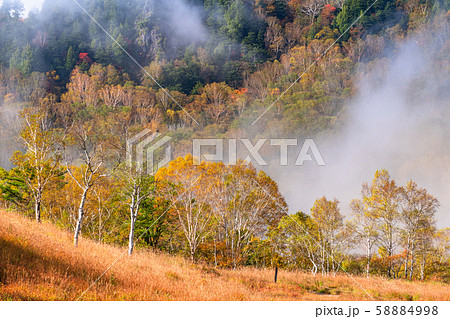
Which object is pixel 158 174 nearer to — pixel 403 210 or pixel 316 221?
pixel 316 221

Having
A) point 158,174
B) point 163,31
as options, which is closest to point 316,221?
point 158,174

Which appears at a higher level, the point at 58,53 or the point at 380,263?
the point at 58,53

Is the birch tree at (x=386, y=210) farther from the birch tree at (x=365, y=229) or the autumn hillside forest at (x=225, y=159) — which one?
the birch tree at (x=365, y=229)

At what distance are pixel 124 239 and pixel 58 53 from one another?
146932 millimetres

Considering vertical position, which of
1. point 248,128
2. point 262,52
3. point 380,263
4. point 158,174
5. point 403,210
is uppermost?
point 262,52

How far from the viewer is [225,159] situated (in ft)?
290

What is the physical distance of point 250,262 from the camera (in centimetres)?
3269

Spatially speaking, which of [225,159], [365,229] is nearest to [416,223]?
[365,229]

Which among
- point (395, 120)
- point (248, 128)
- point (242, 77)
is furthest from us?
point (242, 77)

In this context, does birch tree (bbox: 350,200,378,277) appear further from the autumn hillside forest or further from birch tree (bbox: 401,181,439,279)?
birch tree (bbox: 401,181,439,279)

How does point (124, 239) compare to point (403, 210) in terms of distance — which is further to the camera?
point (403, 210)

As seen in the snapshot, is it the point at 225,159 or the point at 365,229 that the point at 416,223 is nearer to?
the point at 365,229

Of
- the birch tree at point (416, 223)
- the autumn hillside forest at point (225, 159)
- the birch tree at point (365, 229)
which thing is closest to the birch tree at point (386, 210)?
the autumn hillside forest at point (225, 159)
